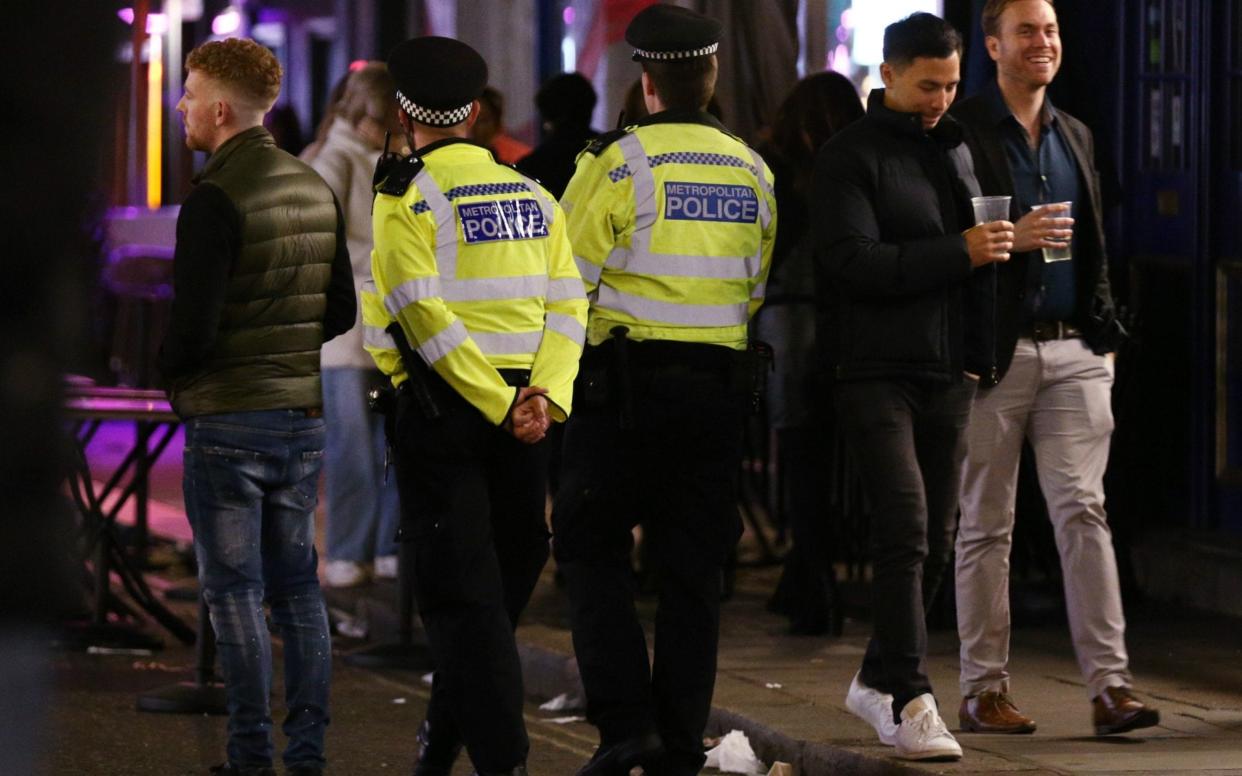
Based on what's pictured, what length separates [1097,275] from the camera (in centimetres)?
608

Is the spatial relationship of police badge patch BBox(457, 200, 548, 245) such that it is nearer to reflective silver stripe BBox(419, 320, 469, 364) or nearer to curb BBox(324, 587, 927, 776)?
reflective silver stripe BBox(419, 320, 469, 364)

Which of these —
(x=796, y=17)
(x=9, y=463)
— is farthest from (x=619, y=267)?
(x=796, y=17)

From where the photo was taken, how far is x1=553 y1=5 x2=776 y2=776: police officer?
5.49 meters

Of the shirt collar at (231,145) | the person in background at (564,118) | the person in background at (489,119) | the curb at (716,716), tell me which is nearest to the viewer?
the shirt collar at (231,145)

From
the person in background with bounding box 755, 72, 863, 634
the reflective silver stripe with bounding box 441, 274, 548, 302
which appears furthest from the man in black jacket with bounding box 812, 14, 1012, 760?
the person in background with bounding box 755, 72, 863, 634

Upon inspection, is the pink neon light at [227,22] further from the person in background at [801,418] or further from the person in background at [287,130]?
the person in background at [801,418]

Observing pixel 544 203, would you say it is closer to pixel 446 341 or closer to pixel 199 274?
pixel 446 341

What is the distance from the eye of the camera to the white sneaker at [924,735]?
18.3ft

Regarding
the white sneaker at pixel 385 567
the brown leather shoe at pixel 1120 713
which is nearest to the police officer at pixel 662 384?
the brown leather shoe at pixel 1120 713

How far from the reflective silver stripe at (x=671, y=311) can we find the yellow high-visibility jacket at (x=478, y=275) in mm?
226

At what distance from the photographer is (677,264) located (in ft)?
18.0

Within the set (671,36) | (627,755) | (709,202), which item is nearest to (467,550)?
(627,755)

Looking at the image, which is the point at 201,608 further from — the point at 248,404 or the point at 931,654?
the point at 931,654

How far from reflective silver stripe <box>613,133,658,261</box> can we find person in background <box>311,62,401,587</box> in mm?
3834
